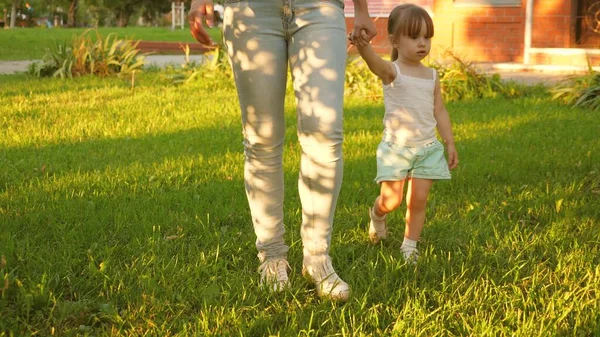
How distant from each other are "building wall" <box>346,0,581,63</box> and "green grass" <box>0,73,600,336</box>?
9.69m

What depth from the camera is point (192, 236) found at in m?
4.23

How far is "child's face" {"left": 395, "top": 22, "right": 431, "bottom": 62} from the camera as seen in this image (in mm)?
3789

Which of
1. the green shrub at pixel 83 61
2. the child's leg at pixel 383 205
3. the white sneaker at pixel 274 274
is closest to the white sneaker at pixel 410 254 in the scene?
the child's leg at pixel 383 205

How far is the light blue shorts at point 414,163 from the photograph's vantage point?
384 centimetres

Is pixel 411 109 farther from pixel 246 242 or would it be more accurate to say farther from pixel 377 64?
pixel 246 242

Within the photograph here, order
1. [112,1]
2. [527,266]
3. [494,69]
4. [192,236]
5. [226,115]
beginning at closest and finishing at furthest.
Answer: [527,266] → [192,236] → [226,115] → [494,69] → [112,1]

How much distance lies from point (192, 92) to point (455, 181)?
6.11 m

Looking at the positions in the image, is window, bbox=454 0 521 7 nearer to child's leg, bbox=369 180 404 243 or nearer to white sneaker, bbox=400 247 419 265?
child's leg, bbox=369 180 404 243

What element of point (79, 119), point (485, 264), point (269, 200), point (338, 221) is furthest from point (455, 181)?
point (79, 119)

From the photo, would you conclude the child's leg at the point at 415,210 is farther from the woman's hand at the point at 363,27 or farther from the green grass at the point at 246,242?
the woman's hand at the point at 363,27

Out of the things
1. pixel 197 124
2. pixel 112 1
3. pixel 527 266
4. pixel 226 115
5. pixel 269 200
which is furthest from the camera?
pixel 112 1

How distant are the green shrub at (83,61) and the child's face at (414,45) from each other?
9.68 metres

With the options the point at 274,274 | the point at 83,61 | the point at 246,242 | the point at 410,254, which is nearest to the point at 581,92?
the point at 410,254

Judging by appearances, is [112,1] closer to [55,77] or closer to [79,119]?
[55,77]
